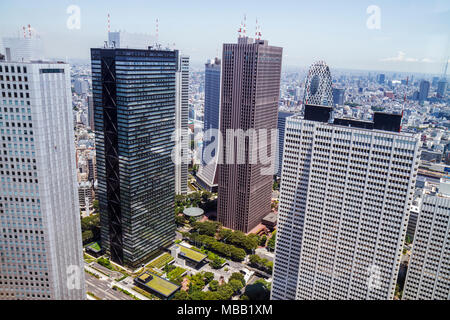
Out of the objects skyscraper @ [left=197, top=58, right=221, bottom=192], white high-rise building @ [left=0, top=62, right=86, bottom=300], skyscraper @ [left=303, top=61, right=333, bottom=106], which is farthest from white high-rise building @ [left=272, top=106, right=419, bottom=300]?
skyscraper @ [left=197, top=58, right=221, bottom=192]

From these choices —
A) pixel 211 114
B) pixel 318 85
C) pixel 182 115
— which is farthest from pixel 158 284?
pixel 211 114

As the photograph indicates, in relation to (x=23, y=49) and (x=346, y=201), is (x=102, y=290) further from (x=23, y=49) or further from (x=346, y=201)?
(x=346, y=201)

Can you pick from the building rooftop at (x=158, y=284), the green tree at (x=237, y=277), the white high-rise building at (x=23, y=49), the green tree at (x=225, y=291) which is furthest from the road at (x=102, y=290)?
the white high-rise building at (x=23, y=49)

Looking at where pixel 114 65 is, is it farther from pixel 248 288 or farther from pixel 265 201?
pixel 265 201

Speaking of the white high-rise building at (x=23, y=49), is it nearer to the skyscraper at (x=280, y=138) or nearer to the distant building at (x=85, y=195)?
the distant building at (x=85, y=195)

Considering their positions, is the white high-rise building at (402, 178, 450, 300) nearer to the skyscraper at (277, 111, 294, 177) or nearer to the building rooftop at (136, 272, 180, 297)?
the building rooftop at (136, 272, 180, 297)
